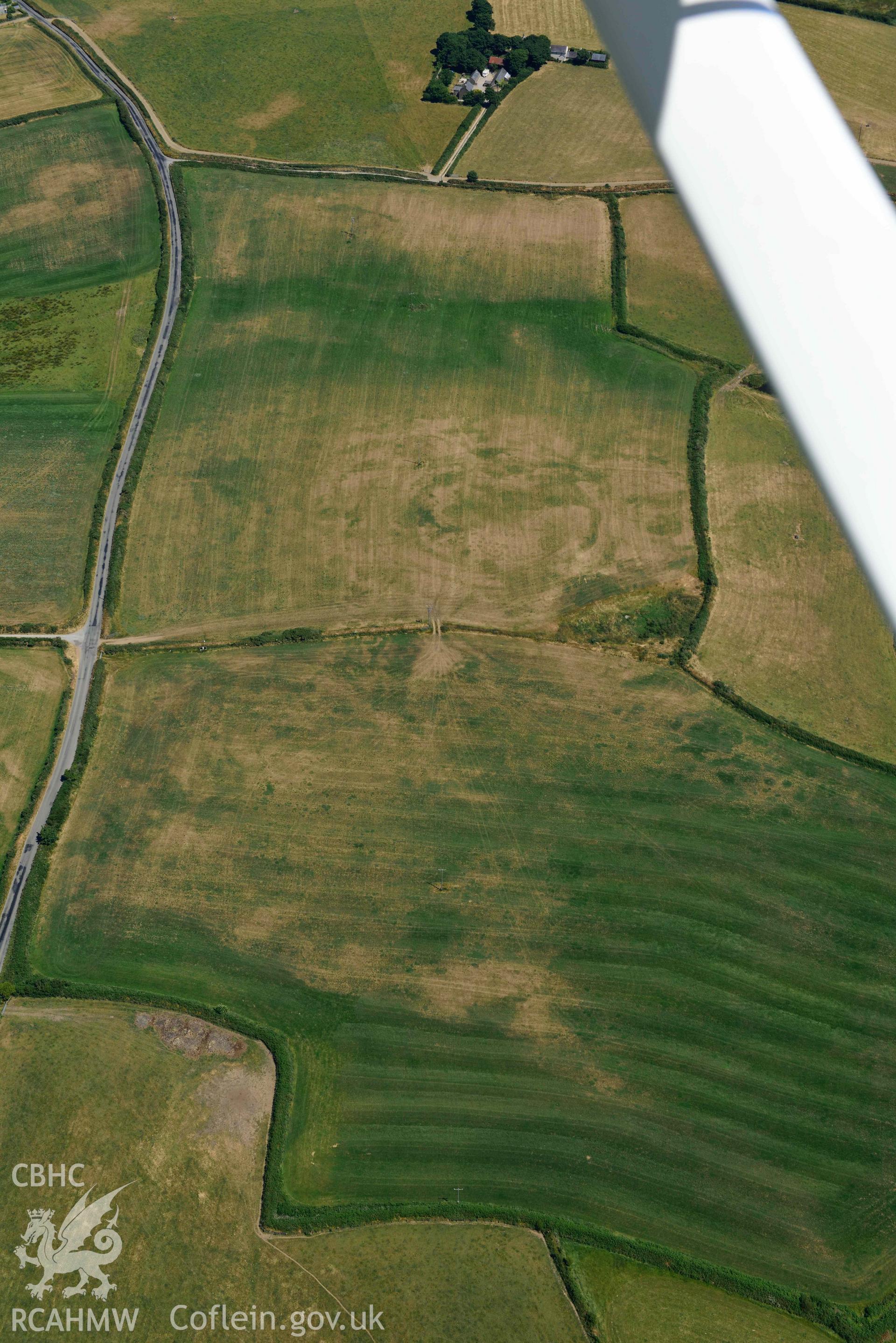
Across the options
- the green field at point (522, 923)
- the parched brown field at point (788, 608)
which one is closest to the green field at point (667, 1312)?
the green field at point (522, 923)

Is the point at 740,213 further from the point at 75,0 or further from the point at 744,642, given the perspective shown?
the point at 75,0

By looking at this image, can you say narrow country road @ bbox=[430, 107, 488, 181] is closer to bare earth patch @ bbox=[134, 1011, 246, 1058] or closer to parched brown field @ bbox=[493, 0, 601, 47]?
parched brown field @ bbox=[493, 0, 601, 47]

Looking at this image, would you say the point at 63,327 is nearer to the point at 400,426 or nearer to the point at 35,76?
the point at 400,426

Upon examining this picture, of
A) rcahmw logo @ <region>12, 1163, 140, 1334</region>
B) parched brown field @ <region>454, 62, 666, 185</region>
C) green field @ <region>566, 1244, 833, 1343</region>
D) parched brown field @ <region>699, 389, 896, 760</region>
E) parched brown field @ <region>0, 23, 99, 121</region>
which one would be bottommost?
rcahmw logo @ <region>12, 1163, 140, 1334</region>

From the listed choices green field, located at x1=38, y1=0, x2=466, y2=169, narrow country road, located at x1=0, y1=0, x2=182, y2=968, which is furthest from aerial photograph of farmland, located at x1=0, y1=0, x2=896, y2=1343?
green field, located at x1=38, y1=0, x2=466, y2=169

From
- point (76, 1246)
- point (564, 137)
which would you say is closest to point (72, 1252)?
point (76, 1246)

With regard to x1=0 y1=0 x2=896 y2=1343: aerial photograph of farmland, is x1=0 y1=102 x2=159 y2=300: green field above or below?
above

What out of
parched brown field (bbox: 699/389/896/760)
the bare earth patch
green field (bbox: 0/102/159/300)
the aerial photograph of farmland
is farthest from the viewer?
green field (bbox: 0/102/159/300)
